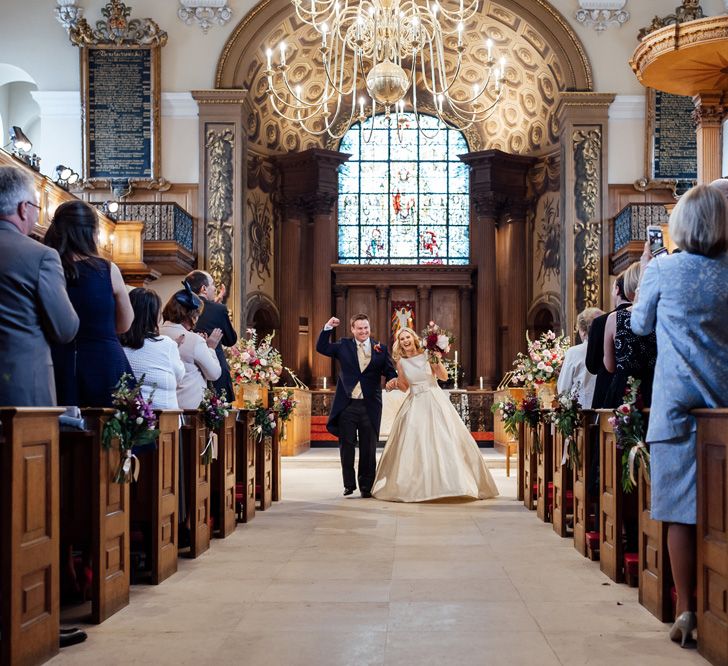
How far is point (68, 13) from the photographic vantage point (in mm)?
16469

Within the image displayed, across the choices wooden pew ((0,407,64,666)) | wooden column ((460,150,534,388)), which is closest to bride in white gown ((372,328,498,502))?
wooden pew ((0,407,64,666))

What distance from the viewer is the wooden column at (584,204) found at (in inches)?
650

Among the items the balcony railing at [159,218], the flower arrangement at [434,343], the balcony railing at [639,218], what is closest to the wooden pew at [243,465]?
the flower arrangement at [434,343]

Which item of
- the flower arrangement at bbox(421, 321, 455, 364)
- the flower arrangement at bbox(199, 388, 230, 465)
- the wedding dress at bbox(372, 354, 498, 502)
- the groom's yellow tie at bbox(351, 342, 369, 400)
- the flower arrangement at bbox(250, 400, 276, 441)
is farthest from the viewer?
the groom's yellow tie at bbox(351, 342, 369, 400)

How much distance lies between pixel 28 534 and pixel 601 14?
15.2m

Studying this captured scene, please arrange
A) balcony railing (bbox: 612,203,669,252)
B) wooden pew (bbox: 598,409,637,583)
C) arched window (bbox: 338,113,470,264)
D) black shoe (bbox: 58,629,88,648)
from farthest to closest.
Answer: arched window (bbox: 338,113,470,264), balcony railing (bbox: 612,203,669,252), wooden pew (bbox: 598,409,637,583), black shoe (bbox: 58,629,88,648)

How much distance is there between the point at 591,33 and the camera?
54.5ft

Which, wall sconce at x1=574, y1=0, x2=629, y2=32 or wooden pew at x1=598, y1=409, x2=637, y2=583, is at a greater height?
wall sconce at x1=574, y1=0, x2=629, y2=32

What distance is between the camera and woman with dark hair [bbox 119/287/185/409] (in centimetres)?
539

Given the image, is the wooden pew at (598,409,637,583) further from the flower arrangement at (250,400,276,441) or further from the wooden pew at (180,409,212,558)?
the flower arrangement at (250,400,276,441)

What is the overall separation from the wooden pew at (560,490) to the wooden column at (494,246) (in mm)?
11873

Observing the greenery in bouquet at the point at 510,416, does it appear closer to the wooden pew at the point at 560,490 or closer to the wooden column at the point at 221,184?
the wooden pew at the point at 560,490

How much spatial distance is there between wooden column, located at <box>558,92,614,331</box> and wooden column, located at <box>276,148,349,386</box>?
4.79 metres

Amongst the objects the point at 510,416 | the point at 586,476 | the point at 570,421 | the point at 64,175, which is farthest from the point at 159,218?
the point at 586,476
